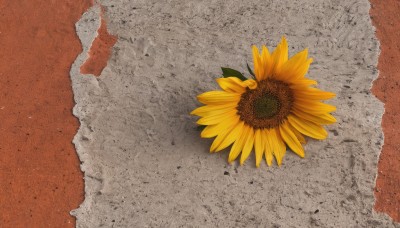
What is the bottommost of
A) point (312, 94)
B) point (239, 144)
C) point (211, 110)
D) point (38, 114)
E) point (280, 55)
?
point (38, 114)

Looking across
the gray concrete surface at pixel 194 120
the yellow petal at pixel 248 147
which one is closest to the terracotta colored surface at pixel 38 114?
the gray concrete surface at pixel 194 120

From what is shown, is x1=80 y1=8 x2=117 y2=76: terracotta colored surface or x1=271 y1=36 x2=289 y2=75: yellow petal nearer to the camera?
x1=271 y1=36 x2=289 y2=75: yellow petal

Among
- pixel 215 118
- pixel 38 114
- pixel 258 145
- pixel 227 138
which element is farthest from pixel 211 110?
pixel 38 114

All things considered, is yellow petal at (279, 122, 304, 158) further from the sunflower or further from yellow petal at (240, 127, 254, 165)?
yellow petal at (240, 127, 254, 165)

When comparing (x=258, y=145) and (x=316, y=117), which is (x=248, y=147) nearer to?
(x=258, y=145)

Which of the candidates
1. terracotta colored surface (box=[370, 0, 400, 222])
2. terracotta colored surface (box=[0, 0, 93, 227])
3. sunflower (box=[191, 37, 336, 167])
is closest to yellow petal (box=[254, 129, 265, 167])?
sunflower (box=[191, 37, 336, 167])

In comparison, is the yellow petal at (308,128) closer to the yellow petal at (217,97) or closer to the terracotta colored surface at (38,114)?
the yellow petal at (217,97)

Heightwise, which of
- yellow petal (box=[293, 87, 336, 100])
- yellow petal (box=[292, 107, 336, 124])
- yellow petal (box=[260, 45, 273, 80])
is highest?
yellow petal (box=[260, 45, 273, 80])
